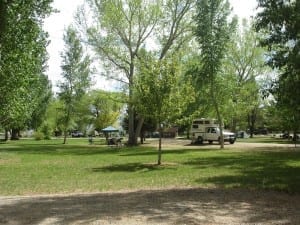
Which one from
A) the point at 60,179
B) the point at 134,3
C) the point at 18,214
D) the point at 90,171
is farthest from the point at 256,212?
the point at 134,3

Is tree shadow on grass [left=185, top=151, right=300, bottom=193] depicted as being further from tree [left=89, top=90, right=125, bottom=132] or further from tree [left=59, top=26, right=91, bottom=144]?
tree [left=89, top=90, right=125, bottom=132]

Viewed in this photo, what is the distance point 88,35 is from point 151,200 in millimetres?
36534

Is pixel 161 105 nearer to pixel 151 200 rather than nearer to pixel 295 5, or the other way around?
pixel 295 5

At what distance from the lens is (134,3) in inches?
1785

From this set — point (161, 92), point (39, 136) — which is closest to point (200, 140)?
point (161, 92)

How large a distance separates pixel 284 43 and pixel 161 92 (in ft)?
32.0

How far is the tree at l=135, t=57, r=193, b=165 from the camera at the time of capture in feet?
77.8

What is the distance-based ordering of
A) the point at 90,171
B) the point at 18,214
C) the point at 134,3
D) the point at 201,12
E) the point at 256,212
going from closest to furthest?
the point at 18,214 < the point at 256,212 < the point at 90,171 < the point at 201,12 < the point at 134,3

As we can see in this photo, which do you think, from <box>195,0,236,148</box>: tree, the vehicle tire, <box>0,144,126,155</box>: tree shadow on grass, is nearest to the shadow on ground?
<box>0,144,126,155</box>: tree shadow on grass

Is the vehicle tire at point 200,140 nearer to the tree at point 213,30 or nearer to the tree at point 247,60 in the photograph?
the tree at point 247,60

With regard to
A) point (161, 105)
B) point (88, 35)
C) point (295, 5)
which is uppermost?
point (88, 35)

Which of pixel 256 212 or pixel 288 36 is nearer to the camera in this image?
pixel 256 212

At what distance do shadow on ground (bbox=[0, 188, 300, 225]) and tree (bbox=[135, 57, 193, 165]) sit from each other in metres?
11.1

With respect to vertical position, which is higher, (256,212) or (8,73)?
(8,73)
